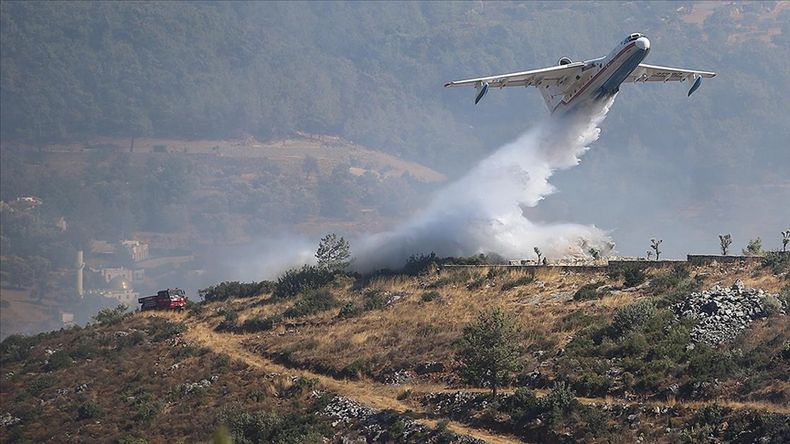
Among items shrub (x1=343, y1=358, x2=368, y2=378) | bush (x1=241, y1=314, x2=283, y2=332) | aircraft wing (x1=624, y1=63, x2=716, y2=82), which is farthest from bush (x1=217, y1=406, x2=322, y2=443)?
aircraft wing (x1=624, y1=63, x2=716, y2=82)

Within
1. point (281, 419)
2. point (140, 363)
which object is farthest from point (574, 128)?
point (281, 419)

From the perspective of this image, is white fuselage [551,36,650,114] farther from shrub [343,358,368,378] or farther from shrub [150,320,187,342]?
shrub [150,320,187,342]

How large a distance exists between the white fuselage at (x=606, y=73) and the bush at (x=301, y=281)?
1877 centimetres

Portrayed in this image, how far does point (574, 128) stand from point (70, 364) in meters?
35.2

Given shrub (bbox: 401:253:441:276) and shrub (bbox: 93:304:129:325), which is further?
shrub (bbox: 93:304:129:325)

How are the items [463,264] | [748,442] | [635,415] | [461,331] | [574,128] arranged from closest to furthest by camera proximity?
1. [748,442]
2. [635,415]
3. [461,331]
4. [463,264]
5. [574,128]

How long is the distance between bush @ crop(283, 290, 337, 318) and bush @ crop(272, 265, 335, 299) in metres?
4.10

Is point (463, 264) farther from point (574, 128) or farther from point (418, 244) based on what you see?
point (574, 128)

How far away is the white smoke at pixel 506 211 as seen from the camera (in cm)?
7875

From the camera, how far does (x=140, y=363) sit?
63344 mm

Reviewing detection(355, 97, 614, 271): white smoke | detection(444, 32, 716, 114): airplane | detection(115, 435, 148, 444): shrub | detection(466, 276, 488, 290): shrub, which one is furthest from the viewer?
detection(355, 97, 614, 271): white smoke

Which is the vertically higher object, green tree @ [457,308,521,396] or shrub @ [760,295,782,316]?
shrub @ [760,295,782,316]

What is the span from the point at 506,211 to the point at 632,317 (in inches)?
1279

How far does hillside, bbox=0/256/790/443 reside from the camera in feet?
135
